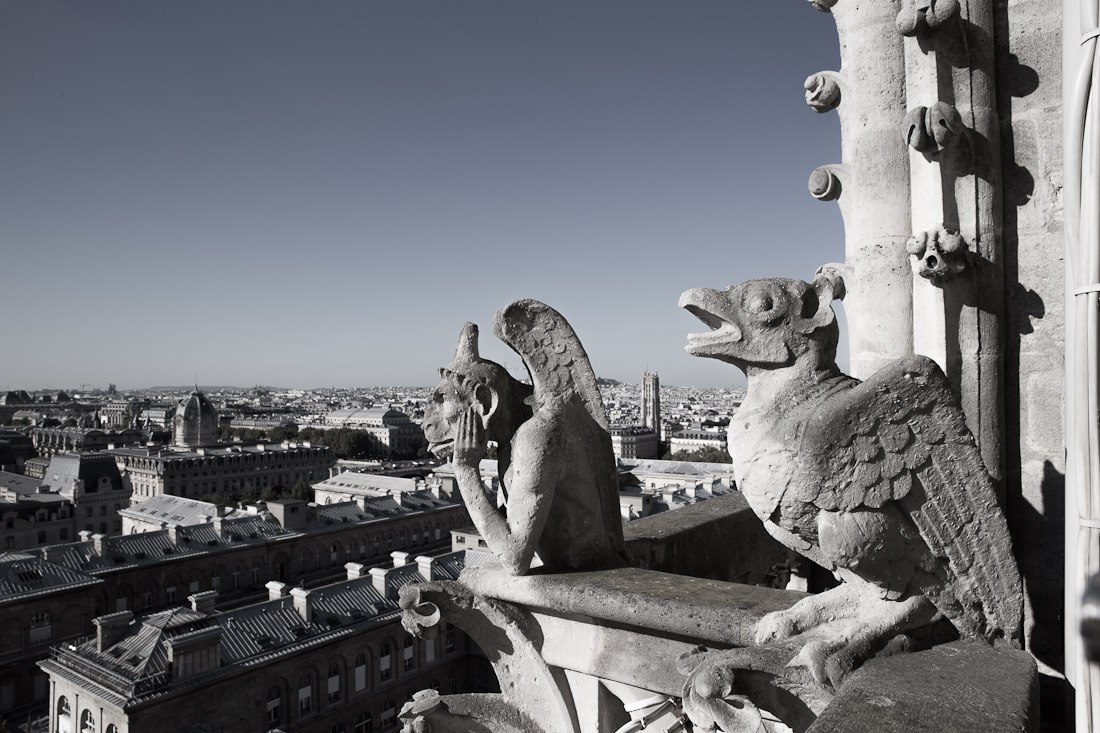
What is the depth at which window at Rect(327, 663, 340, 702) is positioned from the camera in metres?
31.0

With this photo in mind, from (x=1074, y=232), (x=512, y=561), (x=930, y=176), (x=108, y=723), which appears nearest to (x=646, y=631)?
(x=512, y=561)

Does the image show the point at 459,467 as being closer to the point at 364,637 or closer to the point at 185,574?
the point at 364,637

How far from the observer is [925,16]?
4.31m

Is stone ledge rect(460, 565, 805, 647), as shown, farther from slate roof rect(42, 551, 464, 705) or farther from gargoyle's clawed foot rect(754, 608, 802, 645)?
slate roof rect(42, 551, 464, 705)

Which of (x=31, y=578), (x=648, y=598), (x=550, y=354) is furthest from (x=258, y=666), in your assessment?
(x=648, y=598)

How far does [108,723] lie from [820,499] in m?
30.0

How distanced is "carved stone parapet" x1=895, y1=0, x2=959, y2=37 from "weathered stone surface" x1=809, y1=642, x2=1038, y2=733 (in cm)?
324

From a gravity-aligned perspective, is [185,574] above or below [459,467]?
below

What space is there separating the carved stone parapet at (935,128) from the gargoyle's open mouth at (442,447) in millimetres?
3090

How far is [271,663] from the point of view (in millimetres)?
28875

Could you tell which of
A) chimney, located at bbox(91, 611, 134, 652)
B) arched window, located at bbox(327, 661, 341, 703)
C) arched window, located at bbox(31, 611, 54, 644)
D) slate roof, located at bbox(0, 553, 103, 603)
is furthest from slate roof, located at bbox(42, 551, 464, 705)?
slate roof, located at bbox(0, 553, 103, 603)

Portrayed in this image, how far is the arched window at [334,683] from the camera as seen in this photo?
31.0 metres

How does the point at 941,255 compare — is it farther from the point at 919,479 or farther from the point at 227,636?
the point at 227,636

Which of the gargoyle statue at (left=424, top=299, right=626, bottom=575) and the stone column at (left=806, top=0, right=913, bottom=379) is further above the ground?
the stone column at (left=806, top=0, right=913, bottom=379)
